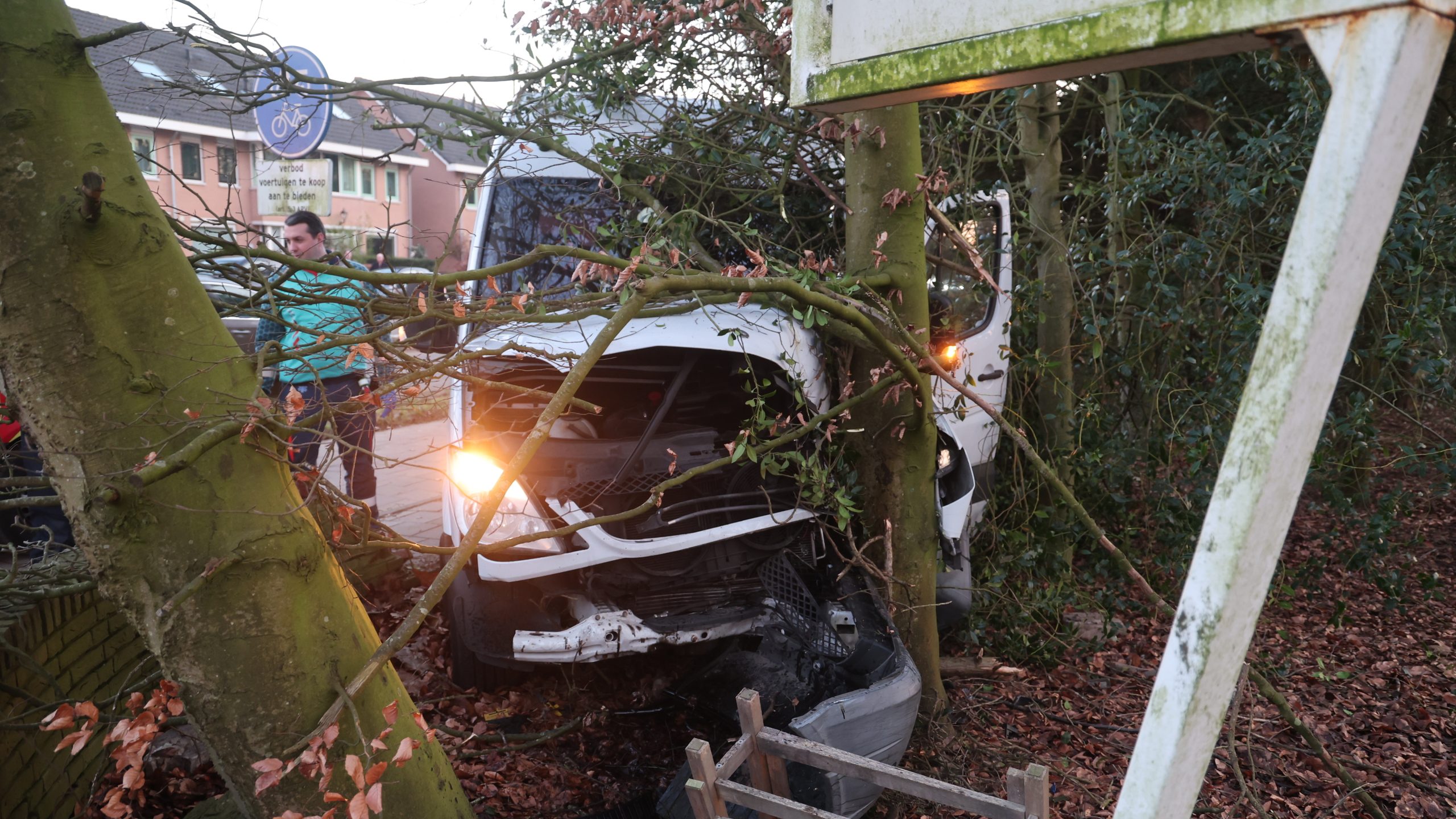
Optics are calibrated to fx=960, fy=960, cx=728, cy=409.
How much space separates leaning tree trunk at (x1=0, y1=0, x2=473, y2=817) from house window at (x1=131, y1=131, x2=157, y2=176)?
492 mm

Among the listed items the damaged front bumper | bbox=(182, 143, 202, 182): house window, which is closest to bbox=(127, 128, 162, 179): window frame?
bbox=(182, 143, 202, 182): house window

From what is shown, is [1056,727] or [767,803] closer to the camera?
[767,803]

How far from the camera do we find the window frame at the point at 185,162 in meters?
3.46

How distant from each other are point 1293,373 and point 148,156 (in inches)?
129

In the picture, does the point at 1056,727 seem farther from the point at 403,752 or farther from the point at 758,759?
the point at 403,752

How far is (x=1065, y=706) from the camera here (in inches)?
186

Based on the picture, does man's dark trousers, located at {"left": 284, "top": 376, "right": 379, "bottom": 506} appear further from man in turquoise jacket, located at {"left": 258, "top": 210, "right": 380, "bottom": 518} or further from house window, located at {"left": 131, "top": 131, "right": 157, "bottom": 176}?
house window, located at {"left": 131, "top": 131, "right": 157, "bottom": 176}

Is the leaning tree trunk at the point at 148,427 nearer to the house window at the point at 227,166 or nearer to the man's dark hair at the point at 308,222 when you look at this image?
the house window at the point at 227,166

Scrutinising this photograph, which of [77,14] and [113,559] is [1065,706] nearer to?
[113,559]

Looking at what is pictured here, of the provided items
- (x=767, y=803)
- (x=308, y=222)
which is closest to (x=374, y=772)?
(x=767, y=803)

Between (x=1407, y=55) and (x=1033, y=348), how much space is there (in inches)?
216

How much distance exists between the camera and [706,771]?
2877 mm

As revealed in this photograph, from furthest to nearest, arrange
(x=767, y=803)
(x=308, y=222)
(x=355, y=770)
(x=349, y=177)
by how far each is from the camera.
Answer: (x=349, y=177) < (x=308, y=222) < (x=767, y=803) < (x=355, y=770)

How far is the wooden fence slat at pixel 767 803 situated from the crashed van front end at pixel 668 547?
673 mm
